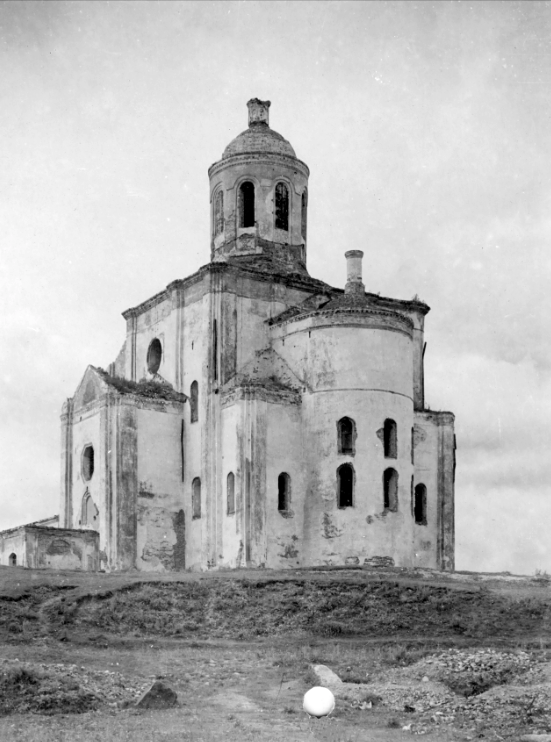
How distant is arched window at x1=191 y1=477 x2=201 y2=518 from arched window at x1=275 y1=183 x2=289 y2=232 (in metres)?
9.80

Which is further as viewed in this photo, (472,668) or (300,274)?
(300,274)

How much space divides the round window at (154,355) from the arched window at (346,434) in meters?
7.92

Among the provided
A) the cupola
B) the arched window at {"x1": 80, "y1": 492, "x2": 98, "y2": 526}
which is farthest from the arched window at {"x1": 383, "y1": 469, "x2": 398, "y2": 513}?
the arched window at {"x1": 80, "y1": 492, "x2": 98, "y2": 526}

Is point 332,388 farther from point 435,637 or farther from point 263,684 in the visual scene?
point 263,684

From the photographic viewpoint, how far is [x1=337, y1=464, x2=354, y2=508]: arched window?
122 feet

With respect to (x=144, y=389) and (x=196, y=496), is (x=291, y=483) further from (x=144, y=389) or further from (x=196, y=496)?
(x=144, y=389)

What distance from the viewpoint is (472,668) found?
21.1 metres

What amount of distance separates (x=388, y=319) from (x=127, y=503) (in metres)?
10.2

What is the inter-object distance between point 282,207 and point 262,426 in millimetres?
9229

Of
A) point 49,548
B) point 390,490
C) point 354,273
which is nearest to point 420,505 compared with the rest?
point 390,490

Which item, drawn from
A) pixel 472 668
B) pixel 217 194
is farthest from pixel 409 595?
pixel 217 194

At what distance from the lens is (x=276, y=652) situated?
2477 cm

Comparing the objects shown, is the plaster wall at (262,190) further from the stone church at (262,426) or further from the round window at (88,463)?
the round window at (88,463)

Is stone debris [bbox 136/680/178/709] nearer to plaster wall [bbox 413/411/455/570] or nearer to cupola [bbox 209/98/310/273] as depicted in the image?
plaster wall [bbox 413/411/455/570]
